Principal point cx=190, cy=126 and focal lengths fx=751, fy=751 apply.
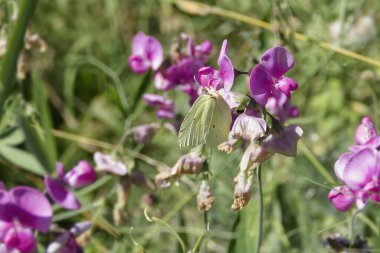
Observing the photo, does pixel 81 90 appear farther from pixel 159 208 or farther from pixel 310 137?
pixel 159 208

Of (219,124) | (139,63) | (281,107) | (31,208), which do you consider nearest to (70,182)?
(31,208)

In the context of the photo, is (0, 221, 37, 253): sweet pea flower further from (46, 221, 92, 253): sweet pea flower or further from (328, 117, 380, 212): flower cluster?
(328, 117, 380, 212): flower cluster

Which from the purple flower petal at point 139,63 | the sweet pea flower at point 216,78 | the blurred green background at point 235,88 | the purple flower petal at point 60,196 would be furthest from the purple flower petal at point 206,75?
the purple flower petal at point 139,63

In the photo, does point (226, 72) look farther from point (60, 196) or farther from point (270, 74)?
point (60, 196)

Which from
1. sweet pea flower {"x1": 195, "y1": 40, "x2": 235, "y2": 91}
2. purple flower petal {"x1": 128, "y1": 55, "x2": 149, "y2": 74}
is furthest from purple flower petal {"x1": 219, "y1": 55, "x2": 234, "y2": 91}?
purple flower petal {"x1": 128, "y1": 55, "x2": 149, "y2": 74}

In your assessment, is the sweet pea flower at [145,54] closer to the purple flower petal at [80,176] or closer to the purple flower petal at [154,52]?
the purple flower petal at [154,52]

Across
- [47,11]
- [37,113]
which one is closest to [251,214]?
[37,113]
